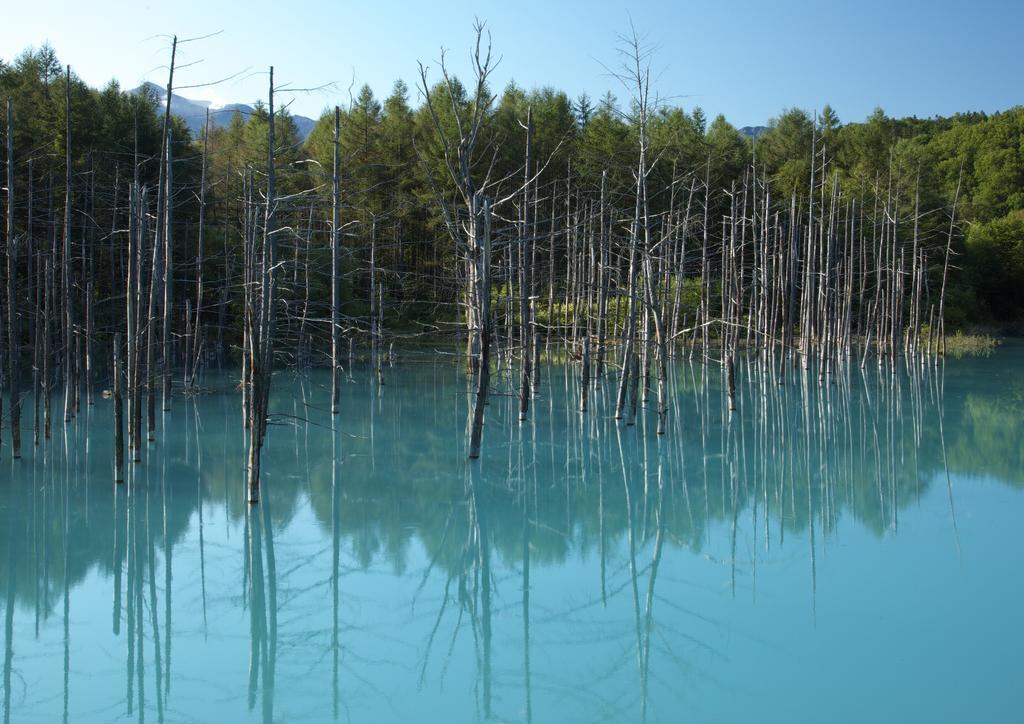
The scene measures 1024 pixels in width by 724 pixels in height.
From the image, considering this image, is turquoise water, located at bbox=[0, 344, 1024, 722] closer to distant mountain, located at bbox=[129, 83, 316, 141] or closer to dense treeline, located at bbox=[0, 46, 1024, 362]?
distant mountain, located at bbox=[129, 83, 316, 141]

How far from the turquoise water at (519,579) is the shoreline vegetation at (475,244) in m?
0.83

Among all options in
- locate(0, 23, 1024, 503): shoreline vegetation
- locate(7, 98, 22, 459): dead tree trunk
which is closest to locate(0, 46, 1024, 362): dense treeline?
locate(0, 23, 1024, 503): shoreline vegetation

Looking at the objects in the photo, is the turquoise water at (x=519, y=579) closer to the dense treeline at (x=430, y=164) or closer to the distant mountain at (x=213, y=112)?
the distant mountain at (x=213, y=112)

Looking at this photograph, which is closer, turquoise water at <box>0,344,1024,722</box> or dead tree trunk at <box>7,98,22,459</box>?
turquoise water at <box>0,344,1024,722</box>

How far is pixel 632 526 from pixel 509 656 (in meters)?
2.82

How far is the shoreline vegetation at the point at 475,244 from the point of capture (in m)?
9.98

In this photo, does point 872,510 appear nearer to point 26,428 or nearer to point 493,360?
point 26,428

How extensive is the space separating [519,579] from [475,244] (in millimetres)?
3875

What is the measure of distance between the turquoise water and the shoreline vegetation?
827mm

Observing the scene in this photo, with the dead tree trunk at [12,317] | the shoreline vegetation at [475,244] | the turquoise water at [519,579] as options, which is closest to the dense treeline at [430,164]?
the shoreline vegetation at [475,244]

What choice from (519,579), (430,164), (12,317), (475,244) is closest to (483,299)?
(475,244)

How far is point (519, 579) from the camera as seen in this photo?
6168 mm

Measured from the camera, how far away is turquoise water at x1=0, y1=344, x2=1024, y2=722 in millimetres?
4363

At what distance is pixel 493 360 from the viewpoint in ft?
69.6
